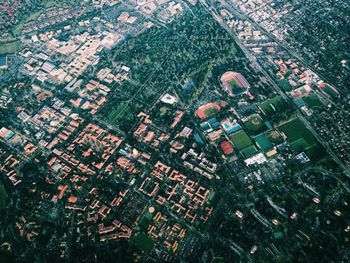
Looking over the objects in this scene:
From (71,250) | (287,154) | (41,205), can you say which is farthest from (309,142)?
(41,205)

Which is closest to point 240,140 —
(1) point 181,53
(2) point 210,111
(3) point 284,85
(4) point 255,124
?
(4) point 255,124

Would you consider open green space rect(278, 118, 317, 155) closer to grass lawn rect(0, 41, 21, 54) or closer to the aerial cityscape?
the aerial cityscape

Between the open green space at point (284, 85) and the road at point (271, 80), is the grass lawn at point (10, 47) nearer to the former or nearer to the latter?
the road at point (271, 80)

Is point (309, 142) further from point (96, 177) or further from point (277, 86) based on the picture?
point (96, 177)

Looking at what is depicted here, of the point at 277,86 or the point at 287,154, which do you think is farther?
the point at 277,86

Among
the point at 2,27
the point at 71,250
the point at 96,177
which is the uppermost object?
the point at 2,27

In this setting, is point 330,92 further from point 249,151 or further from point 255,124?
point 249,151

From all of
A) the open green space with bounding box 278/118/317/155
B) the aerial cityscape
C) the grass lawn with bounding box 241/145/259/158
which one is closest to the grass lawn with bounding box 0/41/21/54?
the aerial cityscape
